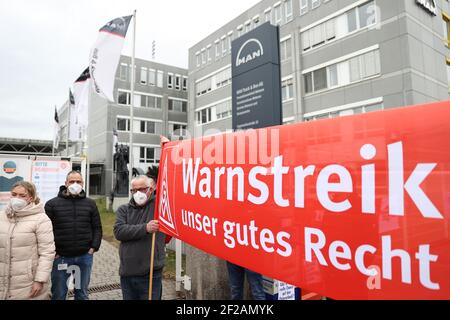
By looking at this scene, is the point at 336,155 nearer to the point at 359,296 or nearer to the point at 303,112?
the point at 359,296

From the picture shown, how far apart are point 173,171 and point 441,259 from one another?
91.1 inches

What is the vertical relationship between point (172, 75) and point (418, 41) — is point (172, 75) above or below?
above

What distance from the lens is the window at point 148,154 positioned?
119 feet

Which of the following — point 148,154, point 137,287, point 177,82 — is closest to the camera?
point 137,287

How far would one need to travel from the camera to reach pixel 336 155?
167 centimetres

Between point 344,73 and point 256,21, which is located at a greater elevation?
point 256,21

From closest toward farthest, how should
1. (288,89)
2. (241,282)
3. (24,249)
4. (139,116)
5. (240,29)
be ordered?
(24,249)
(241,282)
(288,89)
(240,29)
(139,116)

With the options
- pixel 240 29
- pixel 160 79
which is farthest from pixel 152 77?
pixel 240 29

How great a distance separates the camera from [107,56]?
988cm

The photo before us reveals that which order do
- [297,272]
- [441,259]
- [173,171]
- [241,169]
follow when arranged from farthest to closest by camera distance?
1. [173,171]
2. [241,169]
3. [297,272]
4. [441,259]

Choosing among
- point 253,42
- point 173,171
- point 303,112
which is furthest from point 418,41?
point 173,171

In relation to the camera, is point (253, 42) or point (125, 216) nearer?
point (125, 216)

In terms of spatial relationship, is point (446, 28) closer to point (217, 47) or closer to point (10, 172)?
point (217, 47)

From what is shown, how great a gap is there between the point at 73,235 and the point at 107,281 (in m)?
2.32
